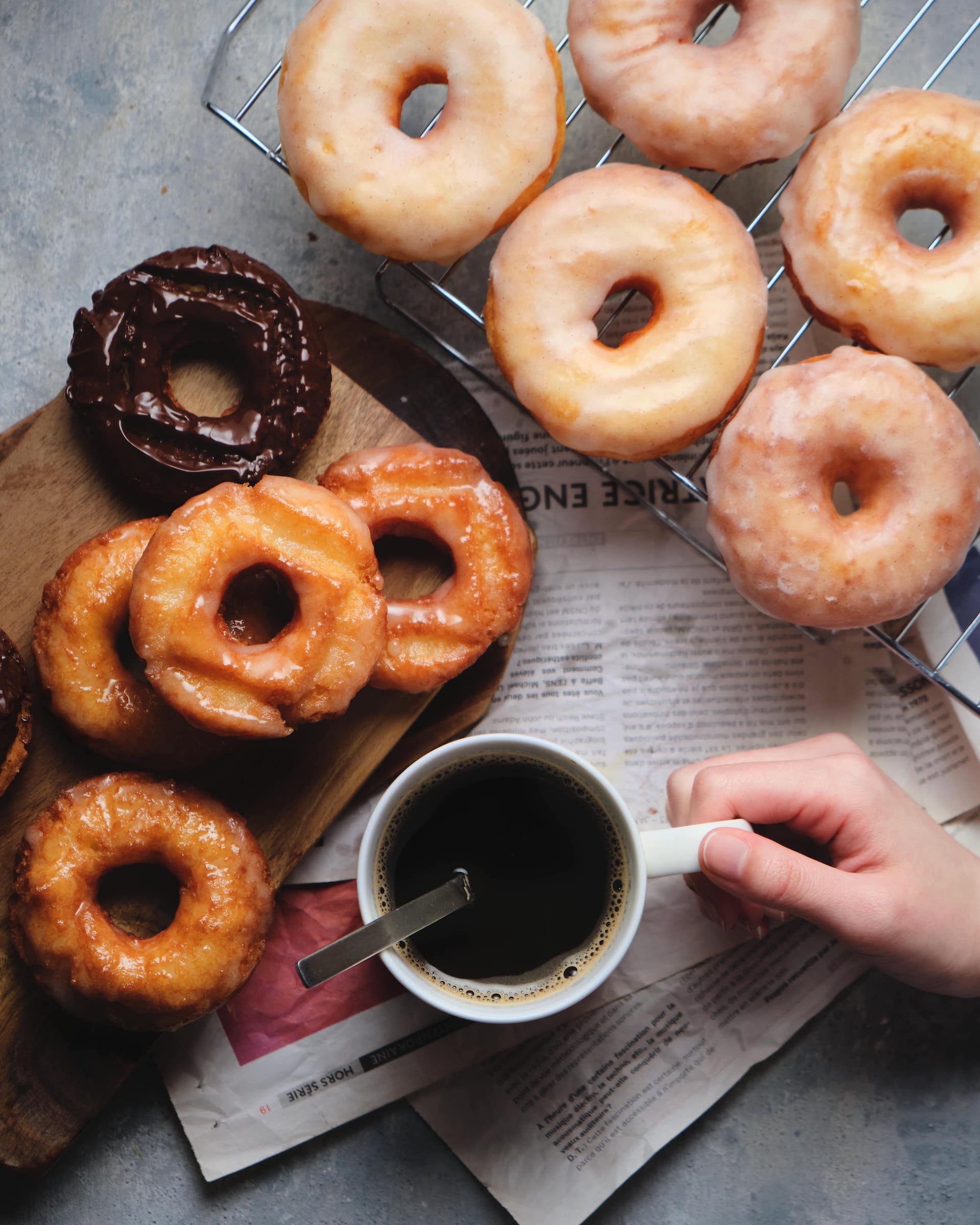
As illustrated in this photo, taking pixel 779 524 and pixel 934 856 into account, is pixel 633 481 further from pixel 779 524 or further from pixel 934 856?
pixel 934 856

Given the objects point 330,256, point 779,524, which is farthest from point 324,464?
point 779,524

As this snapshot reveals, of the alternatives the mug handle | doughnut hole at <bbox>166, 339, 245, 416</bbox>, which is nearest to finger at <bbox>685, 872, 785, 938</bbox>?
the mug handle

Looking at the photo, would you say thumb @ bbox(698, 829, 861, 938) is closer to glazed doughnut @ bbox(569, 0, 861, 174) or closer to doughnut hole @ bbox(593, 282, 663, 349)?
doughnut hole @ bbox(593, 282, 663, 349)

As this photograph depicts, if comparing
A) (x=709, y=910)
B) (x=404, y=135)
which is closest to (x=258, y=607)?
(x=404, y=135)

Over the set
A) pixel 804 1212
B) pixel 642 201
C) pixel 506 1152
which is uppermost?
pixel 642 201

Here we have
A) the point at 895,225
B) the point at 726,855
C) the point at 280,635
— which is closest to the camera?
the point at 726,855

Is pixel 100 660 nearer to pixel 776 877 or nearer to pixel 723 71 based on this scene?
pixel 776 877
